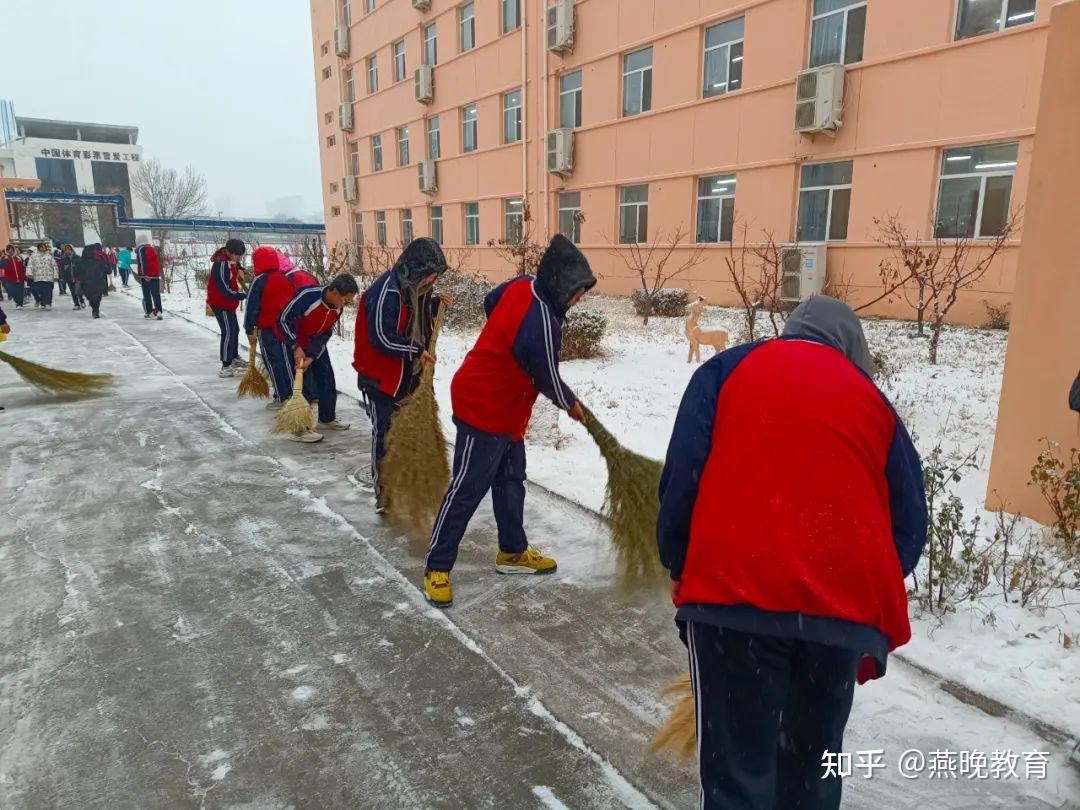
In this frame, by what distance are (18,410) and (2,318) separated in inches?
41.1

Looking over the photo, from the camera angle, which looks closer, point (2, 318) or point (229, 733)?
point (229, 733)

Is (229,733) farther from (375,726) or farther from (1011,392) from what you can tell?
(1011,392)

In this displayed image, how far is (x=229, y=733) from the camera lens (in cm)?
241

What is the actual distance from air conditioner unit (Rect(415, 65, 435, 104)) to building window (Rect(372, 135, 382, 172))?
5472mm

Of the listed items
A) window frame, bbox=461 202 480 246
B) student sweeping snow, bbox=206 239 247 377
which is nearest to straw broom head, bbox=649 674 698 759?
student sweeping snow, bbox=206 239 247 377

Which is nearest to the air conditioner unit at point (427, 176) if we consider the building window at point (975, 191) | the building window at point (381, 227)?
the building window at point (381, 227)

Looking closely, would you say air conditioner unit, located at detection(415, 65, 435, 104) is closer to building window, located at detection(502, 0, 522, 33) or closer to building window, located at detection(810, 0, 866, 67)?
→ building window, located at detection(502, 0, 522, 33)

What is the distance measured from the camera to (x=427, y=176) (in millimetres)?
25906

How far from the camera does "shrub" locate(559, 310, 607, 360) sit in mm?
9406

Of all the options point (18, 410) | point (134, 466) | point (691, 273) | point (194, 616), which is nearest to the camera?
point (194, 616)

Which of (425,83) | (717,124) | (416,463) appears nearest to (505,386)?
(416,463)

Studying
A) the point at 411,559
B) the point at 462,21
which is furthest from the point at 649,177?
the point at 411,559

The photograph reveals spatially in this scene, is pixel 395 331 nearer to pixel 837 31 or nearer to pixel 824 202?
pixel 824 202

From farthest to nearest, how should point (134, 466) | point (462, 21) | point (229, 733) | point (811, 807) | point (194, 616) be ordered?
1. point (462, 21)
2. point (134, 466)
3. point (194, 616)
4. point (229, 733)
5. point (811, 807)
